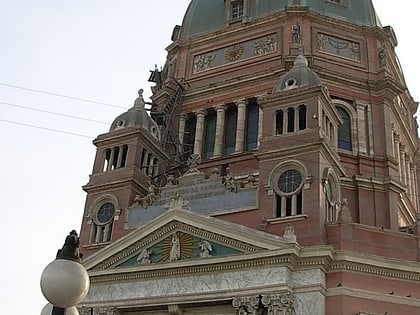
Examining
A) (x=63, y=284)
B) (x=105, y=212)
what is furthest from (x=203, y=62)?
(x=63, y=284)

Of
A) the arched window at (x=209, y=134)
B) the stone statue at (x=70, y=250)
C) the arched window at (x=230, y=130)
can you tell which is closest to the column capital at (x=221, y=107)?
the arched window at (x=230, y=130)

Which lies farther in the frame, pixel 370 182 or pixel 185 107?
pixel 185 107

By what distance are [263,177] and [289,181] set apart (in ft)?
3.26

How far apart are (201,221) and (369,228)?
568 centimetres

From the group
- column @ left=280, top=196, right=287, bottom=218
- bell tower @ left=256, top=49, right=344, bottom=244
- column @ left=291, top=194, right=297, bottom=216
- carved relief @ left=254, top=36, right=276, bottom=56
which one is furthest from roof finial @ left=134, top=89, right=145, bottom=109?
column @ left=291, top=194, right=297, bottom=216

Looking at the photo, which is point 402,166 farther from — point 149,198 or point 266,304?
point 266,304

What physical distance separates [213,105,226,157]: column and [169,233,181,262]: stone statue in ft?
25.7

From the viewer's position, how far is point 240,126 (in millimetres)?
29203

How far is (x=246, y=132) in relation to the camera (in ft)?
96.4

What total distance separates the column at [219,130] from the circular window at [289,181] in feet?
24.3

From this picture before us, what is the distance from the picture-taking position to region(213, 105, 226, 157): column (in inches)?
1145

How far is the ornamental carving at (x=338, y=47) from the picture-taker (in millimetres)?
30344

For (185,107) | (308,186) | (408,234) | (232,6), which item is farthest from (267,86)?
(408,234)

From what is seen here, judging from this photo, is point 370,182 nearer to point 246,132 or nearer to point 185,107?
point 246,132
